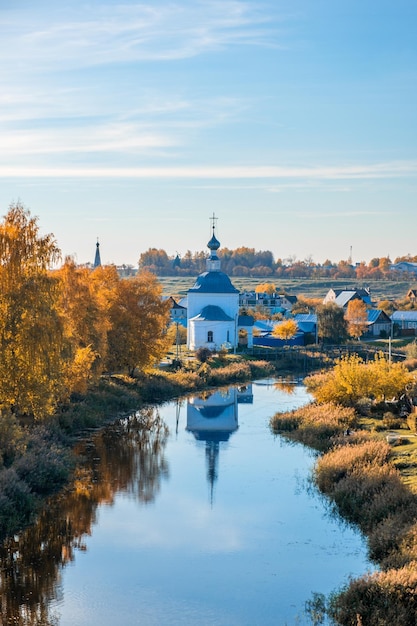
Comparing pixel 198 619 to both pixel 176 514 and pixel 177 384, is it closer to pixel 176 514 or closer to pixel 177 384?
pixel 176 514

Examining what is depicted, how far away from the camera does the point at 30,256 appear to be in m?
26.3

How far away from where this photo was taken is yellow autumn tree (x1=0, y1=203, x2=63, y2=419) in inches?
1005

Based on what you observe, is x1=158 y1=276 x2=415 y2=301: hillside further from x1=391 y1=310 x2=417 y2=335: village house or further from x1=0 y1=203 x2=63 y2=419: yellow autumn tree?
x1=0 y1=203 x2=63 y2=419: yellow autumn tree

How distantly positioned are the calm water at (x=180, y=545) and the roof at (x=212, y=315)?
105 ft

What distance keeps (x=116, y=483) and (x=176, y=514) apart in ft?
12.1

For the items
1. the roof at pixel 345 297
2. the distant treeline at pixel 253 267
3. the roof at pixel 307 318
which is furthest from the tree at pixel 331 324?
the distant treeline at pixel 253 267

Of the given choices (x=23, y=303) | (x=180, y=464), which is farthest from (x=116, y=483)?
(x=23, y=303)

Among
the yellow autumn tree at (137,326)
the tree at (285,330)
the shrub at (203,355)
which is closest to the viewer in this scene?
the yellow autumn tree at (137,326)

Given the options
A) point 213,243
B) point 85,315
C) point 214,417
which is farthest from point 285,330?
point 85,315

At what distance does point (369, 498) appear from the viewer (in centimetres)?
2117

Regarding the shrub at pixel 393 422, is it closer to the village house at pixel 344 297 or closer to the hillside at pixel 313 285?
the village house at pixel 344 297

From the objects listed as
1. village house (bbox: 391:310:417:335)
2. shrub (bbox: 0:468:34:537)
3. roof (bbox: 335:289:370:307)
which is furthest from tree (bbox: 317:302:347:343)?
shrub (bbox: 0:468:34:537)

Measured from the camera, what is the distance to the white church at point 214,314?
62094mm

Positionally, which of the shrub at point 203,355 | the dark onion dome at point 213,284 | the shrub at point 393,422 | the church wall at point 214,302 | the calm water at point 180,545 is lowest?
the calm water at point 180,545
